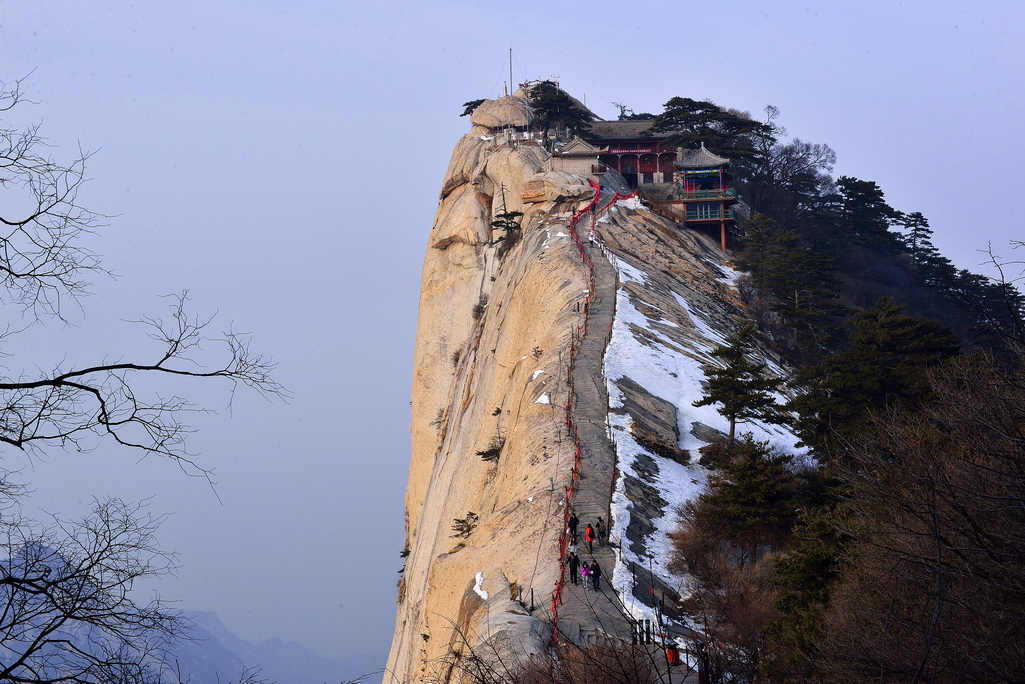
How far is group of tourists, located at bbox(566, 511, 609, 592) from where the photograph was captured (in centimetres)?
1912

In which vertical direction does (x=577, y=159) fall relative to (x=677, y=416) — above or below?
above

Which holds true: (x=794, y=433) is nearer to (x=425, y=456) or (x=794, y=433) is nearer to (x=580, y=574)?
(x=580, y=574)

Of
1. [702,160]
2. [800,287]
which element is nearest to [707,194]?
[702,160]

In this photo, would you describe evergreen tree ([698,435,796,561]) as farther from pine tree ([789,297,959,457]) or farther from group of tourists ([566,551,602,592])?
pine tree ([789,297,959,457])

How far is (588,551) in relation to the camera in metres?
21.0

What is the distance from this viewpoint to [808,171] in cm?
8925

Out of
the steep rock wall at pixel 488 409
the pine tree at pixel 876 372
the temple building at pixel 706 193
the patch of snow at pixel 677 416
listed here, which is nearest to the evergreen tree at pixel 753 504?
the patch of snow at pixel 677 416

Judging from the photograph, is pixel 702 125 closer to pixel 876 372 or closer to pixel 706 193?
pixel 706 193

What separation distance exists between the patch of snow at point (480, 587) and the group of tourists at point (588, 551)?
6.07ft

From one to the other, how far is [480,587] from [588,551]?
93.4 inches

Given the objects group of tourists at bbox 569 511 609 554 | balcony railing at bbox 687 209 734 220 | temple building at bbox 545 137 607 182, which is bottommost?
group of tourists at bbox 569 511 609 554

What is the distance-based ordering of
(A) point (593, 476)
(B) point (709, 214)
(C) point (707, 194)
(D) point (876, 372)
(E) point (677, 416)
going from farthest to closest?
1. (B) point (709, 214)
2. (C) point (707, 194)
3. (D) point (876, 372)
4. (E) point (677, 416)
5. (A) point (593, 476)

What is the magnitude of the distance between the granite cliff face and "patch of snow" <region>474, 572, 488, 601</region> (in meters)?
0.06

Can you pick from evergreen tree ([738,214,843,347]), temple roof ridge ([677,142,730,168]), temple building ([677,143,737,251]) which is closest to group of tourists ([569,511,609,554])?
evergreen tree ([738,214,843,347])
